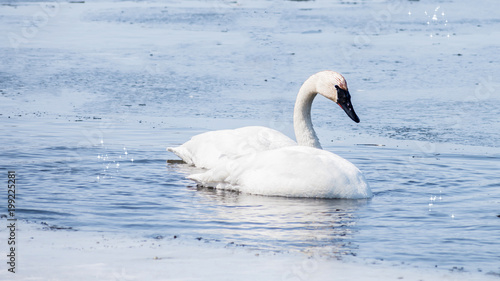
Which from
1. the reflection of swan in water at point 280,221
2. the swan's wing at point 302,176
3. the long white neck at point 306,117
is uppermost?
the long white neck at point 306,117

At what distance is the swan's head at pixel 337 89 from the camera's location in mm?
8516

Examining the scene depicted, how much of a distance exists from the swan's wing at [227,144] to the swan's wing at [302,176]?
590 mm

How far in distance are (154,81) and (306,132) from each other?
523 centimetres

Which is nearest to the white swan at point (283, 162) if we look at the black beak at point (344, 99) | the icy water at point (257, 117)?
the black beak at point (344, 99)

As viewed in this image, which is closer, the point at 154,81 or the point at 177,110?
the point at 177,110

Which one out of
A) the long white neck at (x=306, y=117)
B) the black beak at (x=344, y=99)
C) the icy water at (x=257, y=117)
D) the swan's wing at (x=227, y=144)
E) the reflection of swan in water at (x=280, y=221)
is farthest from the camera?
the long white neck at (x=306, y=117)

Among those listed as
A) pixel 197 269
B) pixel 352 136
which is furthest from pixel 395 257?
pixel 352 136

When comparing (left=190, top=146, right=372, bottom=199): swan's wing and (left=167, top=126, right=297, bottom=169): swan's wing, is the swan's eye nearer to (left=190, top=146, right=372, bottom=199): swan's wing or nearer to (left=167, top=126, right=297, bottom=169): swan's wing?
(left=167, top=126, right=297, bottom=169): swan's wing

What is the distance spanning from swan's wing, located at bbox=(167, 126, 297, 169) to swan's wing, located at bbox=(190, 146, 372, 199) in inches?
23.2

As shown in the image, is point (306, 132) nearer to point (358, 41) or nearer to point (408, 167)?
point (408, 167)

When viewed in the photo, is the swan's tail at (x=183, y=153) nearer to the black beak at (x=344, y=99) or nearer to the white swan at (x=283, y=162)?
the white swan at (x=283, y=162)

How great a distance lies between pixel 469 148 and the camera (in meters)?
9.83

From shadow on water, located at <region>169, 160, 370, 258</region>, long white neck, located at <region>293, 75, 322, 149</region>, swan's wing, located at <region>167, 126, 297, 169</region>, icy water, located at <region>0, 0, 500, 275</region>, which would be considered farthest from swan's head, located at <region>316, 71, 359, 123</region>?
shadow on water, located at <region>169, 160, 370, 258</region>

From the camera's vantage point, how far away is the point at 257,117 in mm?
11234
